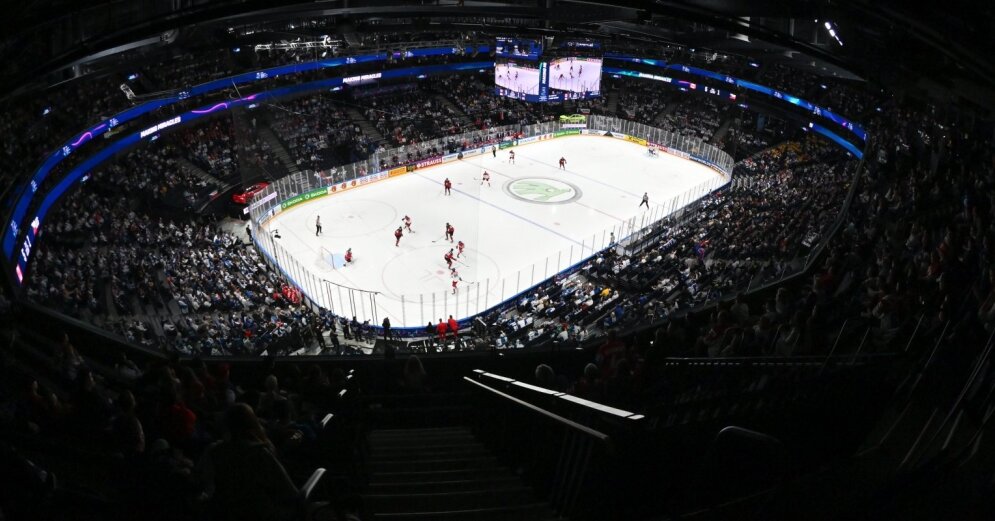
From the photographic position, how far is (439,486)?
482 cm

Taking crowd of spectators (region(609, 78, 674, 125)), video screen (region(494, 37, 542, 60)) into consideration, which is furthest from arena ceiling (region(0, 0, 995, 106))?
crowd of spectators (region(609, 78, 674, 125))

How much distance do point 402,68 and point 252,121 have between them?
493 inches


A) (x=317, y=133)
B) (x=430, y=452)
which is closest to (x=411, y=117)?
(x=317, y=133)

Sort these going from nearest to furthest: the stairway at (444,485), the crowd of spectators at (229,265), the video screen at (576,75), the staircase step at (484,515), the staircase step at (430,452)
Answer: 1. the staircase step at (484,515)
2. the stairway at (444,485)
3. the staircase step at (430,452)
4. the crowd of spectators at (229,265)
5. the video screen at (576,75)

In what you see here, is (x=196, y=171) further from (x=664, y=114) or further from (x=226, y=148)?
(x=664, y=114)

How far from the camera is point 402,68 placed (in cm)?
4300

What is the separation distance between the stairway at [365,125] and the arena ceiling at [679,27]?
1486cm

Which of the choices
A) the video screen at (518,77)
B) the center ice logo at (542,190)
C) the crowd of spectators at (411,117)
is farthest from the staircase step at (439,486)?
the crowd of spectators at (411,117)

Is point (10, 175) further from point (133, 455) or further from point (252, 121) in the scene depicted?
point (133, 455)

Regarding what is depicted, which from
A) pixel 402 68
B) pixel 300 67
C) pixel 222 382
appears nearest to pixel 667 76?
pixel 402 68

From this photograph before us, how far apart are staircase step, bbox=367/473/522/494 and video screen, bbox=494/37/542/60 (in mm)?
29874

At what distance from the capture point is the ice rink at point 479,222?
2344cm

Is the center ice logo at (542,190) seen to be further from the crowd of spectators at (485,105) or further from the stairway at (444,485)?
the stairway at (444,485)

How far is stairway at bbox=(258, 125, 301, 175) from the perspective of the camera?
33562 mm
